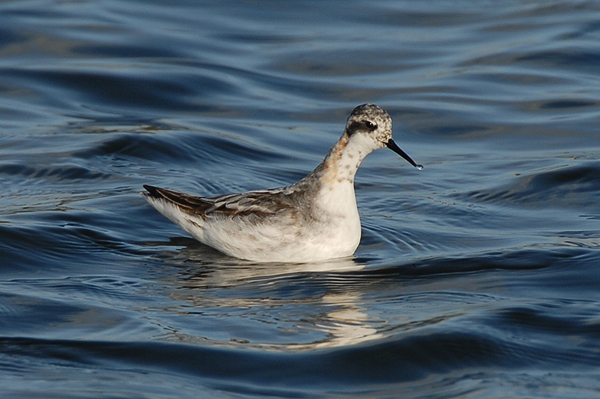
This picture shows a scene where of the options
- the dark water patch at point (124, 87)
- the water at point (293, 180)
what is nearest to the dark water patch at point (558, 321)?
the water at point (293, 180)

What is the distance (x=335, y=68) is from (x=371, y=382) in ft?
36.8

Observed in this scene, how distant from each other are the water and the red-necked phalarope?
0.19 m

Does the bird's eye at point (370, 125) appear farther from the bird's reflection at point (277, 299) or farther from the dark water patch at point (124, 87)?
the dark water patch at point (124, 87)

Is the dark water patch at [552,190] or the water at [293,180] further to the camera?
the dark water patch at [552,190]

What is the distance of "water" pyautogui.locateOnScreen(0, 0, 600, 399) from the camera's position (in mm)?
6367

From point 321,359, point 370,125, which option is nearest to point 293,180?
point 370,125

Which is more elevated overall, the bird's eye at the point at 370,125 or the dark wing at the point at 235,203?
the bird's eye at the point at 370,125

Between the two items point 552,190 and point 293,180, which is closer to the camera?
point 552,190

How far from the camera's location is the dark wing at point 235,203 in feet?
28.8

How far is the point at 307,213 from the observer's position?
8.69m

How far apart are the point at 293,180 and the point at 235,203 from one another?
275cm

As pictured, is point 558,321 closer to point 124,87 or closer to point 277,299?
point 277,299

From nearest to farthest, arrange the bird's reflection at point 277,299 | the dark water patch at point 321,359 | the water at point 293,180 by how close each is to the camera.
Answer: the dark water patch at point 321,359 < the water at point 293,180 < the bird's reflection at point 277,299

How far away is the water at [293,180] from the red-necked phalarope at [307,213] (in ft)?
0.62
